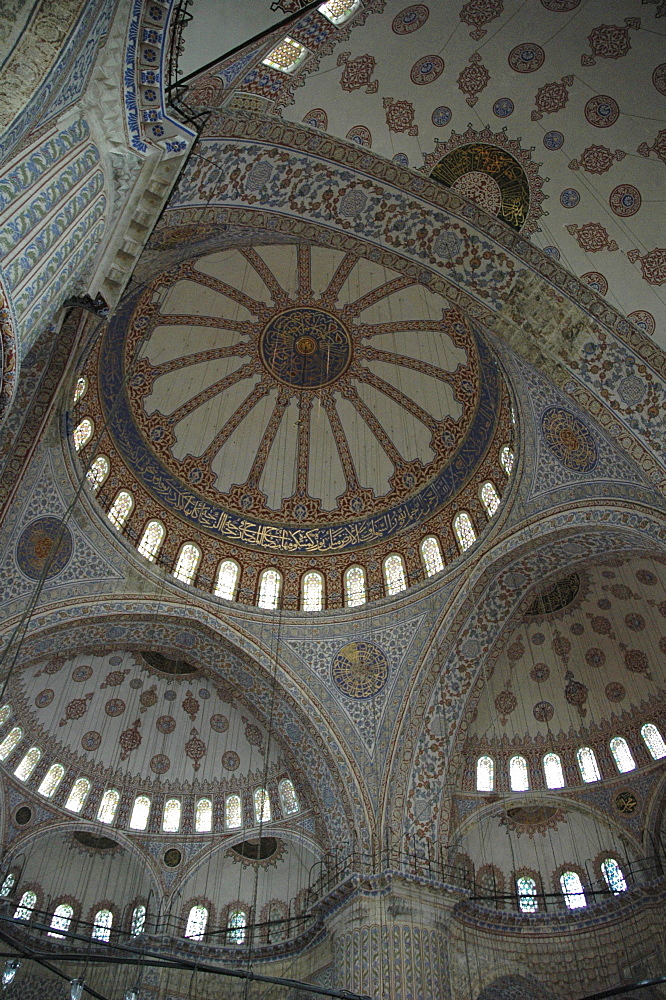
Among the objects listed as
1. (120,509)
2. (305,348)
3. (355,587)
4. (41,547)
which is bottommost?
(41,547)

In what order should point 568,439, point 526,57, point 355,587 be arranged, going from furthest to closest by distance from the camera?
point 355,587, point 568,439, point 526,57

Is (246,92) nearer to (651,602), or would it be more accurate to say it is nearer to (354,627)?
(354,627)

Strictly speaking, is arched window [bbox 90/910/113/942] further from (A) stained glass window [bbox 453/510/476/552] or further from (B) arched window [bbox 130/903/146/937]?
(A) stained glass window [bbox 453/510/476/552]

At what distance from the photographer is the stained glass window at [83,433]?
1080cm

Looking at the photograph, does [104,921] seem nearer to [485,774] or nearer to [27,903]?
[27,903]

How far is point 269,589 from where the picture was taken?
12320 mm

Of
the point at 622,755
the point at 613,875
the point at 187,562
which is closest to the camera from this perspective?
the point at 613,875

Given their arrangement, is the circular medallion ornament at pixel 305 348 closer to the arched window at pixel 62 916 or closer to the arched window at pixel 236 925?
the arched window at pixel 236 925

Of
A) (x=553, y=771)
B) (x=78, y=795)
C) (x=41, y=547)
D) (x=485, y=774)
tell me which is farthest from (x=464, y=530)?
(x=78, y=795)

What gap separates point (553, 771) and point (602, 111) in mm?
9809

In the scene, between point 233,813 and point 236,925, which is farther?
point 233,813

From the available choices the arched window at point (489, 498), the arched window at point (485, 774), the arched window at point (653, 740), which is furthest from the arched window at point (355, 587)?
the arched window at point (653, 740)

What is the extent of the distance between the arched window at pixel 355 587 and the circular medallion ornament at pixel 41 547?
4.60m

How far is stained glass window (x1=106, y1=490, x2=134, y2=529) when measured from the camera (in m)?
11.3
